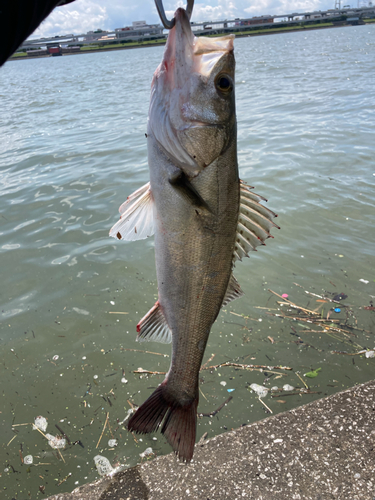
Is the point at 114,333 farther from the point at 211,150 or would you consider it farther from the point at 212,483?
the point at 211,150

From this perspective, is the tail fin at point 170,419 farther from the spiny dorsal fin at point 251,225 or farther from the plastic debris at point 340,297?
the plastic debris at point 340,297

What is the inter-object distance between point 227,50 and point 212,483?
268cm

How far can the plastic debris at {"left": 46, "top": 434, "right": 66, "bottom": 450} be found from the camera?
3455 mm

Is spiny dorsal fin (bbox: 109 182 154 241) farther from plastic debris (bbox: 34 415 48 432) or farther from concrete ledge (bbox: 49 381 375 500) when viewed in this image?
plastic debris (bbox: 34 415 48 432)

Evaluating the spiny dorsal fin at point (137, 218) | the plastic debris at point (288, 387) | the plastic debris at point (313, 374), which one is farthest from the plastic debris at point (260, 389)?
the spiny dorsal fin at point (137, 218)

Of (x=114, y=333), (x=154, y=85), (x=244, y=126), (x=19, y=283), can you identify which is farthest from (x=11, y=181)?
(x=154, y=85)

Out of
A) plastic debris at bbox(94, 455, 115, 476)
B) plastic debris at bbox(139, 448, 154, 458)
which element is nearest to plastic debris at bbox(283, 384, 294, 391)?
plastic debris at bbox(139, 448, 154, 458)

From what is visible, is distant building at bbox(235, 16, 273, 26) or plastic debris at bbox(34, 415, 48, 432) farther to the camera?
distant building at bbox(235, 16, 273, 26)

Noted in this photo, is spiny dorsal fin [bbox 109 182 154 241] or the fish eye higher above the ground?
the fish eye

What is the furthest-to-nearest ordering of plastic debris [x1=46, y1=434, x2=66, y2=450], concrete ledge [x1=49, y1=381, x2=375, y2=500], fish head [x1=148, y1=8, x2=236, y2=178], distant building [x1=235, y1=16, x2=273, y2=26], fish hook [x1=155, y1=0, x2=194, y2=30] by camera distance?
distant building [x1=235, y1=16, x2=273, y2=26]
plastic debris [x1=46, y1=434, x2=66, y2=450]
concrete ledge [x1=49, y1=381, x2=375, y2=500]
fish head [x1=148, y1=8, x2=236, y2=178]
fish hook [x1=155, y1=0, x2=194, y2=30]

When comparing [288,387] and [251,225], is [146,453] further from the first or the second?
[251,225]

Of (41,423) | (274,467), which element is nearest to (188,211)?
(274,467)

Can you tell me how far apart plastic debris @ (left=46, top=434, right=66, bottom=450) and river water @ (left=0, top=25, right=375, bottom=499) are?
0.16 feet

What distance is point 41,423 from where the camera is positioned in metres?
3.71
